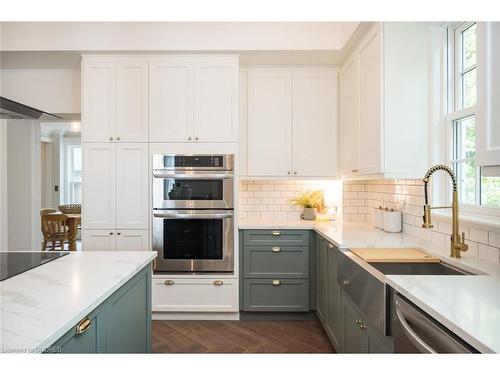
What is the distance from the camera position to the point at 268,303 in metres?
3.00

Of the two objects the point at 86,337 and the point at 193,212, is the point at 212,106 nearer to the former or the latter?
the point at 193,212

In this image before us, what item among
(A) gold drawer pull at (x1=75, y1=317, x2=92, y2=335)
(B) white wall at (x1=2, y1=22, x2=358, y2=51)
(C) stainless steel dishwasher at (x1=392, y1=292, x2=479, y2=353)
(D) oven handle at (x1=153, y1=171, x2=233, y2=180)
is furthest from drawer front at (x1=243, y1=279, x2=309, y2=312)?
(B) white wall at (x1=2, y1=22, x2=358, y2=51)

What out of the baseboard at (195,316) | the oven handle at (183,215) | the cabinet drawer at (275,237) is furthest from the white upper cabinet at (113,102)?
the baseboard at (195,316)

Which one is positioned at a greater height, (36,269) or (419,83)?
(419,83)

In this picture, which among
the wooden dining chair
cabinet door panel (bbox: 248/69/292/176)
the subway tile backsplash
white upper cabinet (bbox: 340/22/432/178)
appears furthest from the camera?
the wooden dining chair

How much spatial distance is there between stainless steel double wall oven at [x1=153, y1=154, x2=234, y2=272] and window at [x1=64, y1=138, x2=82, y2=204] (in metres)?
5.68

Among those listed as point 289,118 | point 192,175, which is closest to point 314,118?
point 289,118

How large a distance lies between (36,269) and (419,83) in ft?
8.32

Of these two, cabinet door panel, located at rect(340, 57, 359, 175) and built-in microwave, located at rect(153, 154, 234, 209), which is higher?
cabinet door panel, located at rect(340, 57, 359, 175)

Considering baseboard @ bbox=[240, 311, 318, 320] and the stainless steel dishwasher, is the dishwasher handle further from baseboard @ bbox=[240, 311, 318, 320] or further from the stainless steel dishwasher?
baseboard @ bbox=[240, 311, 318, 320]

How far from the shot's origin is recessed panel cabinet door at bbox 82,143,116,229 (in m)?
2.93
